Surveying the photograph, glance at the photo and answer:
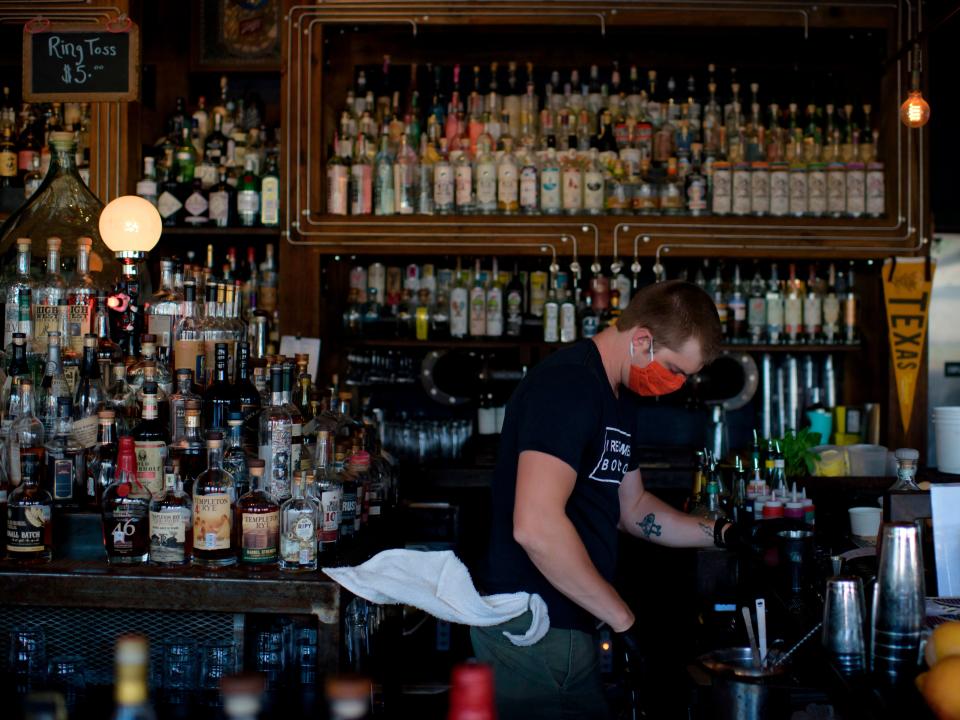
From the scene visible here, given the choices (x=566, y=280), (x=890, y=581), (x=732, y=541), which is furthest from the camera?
(x=566, y=280)

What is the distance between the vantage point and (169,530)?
2.33 meters

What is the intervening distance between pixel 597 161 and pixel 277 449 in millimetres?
2797

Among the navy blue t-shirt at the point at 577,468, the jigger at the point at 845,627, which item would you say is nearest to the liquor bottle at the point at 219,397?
the navy blue t-shirt at the point at 577,468

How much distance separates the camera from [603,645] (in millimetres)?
2326

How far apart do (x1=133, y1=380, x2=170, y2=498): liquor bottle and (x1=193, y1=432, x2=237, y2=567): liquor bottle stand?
180mm

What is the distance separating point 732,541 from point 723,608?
2.12 ft

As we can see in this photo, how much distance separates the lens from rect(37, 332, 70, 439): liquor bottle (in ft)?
8.66

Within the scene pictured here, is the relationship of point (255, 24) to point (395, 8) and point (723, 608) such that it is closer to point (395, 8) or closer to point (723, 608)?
point (395, 8)

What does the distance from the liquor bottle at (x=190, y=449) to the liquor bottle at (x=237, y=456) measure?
0.06m

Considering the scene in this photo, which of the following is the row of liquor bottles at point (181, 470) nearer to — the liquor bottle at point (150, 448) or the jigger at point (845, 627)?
the liquor bottle at point (150, 448)

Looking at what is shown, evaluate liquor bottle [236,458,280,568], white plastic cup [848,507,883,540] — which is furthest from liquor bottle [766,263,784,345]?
liquor bottle [236,458,280,568]

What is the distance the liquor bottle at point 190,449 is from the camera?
95.3 inches

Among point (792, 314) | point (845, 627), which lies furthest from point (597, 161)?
point (845, 627)

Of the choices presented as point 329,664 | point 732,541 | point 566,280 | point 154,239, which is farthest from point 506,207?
point 329,664
